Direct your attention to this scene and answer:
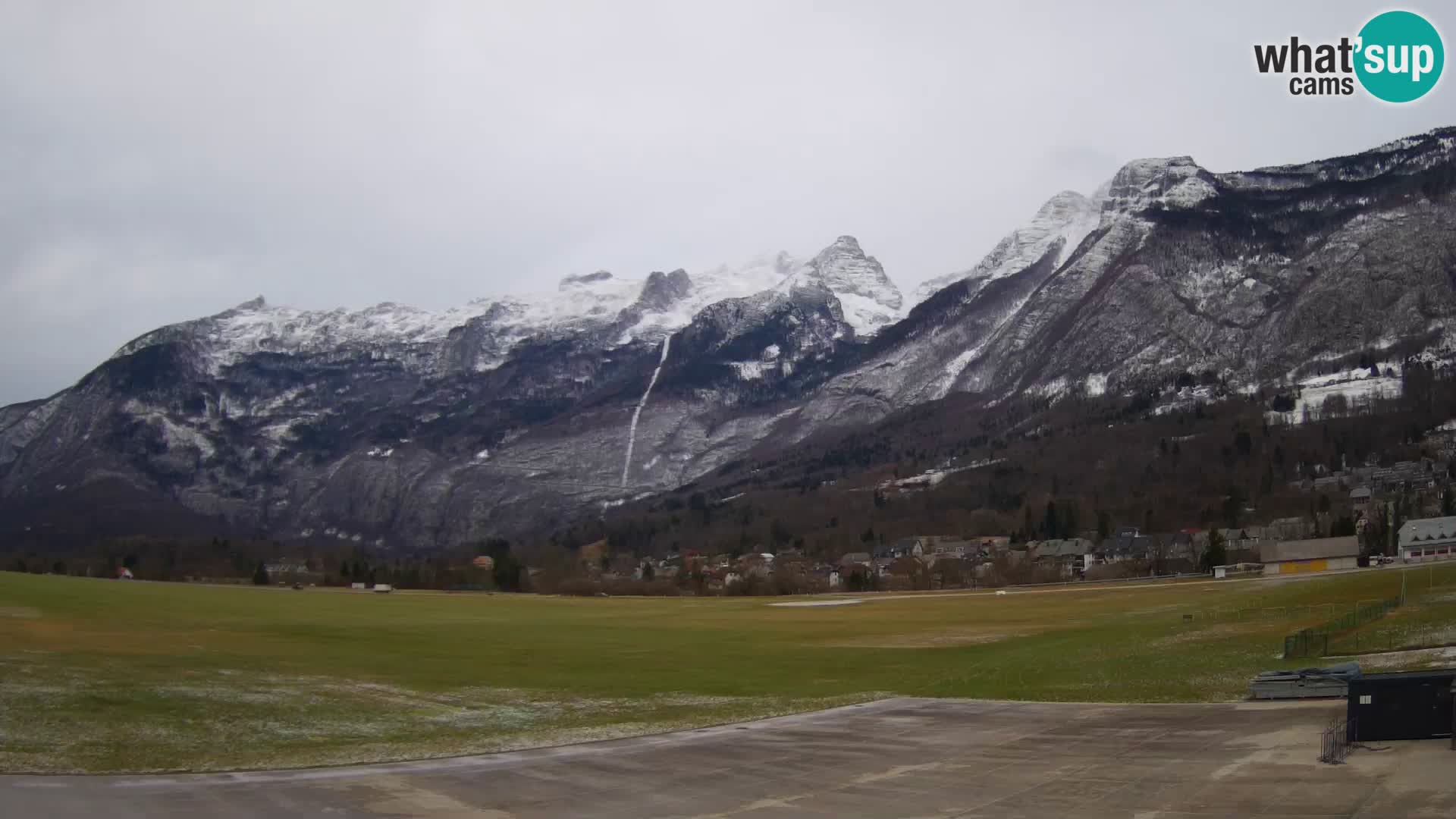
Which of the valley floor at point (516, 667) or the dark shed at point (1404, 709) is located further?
the valley floor at point (516, 667)

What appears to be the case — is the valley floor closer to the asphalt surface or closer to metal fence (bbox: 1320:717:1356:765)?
the asphalt surface

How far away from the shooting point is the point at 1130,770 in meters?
29.4

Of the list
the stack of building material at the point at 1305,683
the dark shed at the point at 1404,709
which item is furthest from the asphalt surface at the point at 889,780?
the stack of building material at the point at 1305,683

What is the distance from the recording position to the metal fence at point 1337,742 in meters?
28.0

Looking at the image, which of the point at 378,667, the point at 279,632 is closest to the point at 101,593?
the point at 279,632

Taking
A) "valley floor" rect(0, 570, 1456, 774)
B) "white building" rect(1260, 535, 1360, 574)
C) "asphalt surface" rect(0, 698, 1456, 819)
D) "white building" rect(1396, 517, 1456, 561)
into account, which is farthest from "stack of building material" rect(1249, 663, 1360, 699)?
"white building" rect(1260, 535, 1360, 574)

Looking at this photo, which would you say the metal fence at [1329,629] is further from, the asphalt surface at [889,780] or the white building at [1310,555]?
the white building at [1310,555]

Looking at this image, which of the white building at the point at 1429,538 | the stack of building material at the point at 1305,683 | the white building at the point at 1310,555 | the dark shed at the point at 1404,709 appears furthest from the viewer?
the white building at the point at 1310,555

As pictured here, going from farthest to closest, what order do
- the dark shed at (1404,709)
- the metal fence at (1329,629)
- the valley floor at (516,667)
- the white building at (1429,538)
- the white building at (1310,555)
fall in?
the white building at (1310,555) → the white building at (1429,538) → the metal fence at (1329,629) → the valley floor at (516,667) → the dark shed at (1404,709)

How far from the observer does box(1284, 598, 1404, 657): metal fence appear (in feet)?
162

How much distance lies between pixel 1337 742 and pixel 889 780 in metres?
11.9

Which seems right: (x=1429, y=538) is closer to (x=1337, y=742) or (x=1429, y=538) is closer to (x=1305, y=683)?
(x=1305, y=683)

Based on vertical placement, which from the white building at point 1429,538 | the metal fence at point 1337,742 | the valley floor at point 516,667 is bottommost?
the valley floor at point 516,667

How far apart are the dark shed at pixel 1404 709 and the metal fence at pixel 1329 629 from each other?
2001 centimetres
